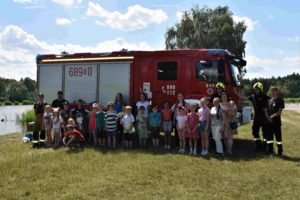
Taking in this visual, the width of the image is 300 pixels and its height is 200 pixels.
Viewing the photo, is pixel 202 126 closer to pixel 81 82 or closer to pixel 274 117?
pixel 274 117

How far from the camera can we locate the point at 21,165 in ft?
30.0

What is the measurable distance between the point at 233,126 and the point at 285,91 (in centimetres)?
10723

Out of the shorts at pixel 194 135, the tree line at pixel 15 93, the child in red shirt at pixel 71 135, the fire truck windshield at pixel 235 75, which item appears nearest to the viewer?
the shorts at pixel 194 135

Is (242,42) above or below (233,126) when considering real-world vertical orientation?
above

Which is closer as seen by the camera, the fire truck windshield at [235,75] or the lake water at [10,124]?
the fire truck windshield at [235,75]

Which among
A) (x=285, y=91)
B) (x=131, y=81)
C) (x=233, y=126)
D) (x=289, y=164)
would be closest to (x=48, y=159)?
(x=131, y=81)

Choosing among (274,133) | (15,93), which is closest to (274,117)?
(274,133)

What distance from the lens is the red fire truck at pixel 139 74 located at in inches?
460

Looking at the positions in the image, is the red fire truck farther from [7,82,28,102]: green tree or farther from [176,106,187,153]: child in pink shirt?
[7,82,28,102]: green tree

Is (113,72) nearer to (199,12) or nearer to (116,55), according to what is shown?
(116,55)

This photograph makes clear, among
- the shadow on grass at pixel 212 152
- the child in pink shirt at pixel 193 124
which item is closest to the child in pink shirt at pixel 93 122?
the shadow on grass at pixel 212 152

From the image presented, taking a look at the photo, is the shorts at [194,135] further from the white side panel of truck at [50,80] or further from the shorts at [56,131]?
the white side panel of truck at [50,80]

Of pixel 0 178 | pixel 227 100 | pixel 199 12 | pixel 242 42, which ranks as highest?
pixel 199 12

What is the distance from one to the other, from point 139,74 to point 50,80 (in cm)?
378
